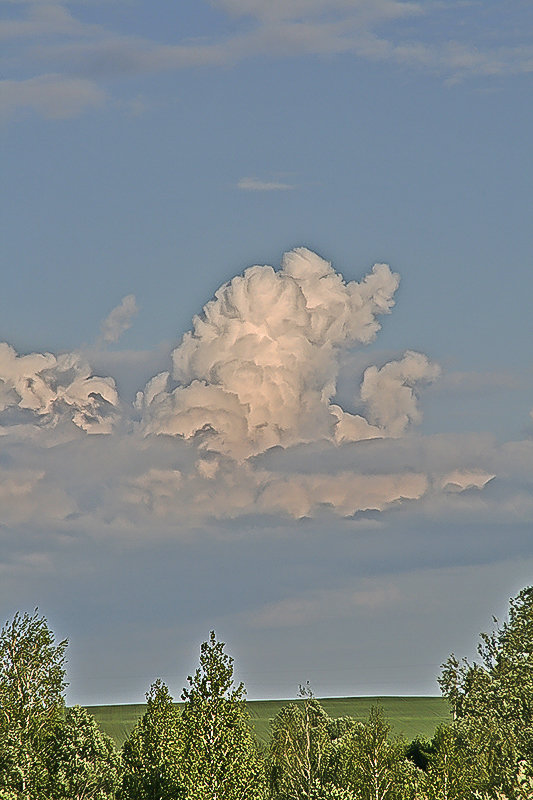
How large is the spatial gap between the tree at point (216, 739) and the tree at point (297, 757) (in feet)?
114

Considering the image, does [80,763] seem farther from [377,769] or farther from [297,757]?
[377,769]

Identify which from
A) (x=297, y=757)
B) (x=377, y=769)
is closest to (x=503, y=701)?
(x=377, y=769)

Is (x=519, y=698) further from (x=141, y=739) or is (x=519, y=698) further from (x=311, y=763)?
(x=311, y=763)

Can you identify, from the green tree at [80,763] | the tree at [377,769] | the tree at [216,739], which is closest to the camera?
the tree at [216,739]

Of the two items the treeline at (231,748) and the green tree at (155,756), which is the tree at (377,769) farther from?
the green tree at (155,756)

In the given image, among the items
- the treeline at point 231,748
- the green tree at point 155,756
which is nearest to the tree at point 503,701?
the treeline at point 231,748

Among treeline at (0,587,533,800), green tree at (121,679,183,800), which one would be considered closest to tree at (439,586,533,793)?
treeline at (0,587,533,800)

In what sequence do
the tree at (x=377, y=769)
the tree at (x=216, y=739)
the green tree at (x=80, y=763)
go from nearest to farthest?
1. the tree at (x=216, y=739)
2. the tree at (x=377, y=769)
3. the green tree at (x=80, y=763)

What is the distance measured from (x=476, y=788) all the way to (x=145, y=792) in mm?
28862

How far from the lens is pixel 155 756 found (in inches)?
3679

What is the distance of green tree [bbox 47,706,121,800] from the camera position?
11181cm

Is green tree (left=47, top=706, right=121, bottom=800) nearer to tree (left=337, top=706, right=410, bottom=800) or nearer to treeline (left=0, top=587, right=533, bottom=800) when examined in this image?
treeline (left=0, top=587, right=533, bottom=800)

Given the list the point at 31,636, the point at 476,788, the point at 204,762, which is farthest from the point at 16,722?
the point at 476,788

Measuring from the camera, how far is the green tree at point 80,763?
4402 inches
